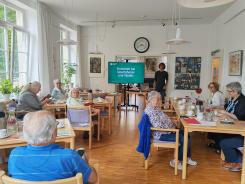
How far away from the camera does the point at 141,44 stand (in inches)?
299

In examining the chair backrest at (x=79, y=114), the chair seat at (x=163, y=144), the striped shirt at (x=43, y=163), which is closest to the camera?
the striped shirt at (x=43, y=163)

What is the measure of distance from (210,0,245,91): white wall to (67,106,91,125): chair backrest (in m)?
3.14

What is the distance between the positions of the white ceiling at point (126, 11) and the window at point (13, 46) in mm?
898

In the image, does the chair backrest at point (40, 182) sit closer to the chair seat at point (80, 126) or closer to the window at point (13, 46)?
the chair seat at point (80, 126)

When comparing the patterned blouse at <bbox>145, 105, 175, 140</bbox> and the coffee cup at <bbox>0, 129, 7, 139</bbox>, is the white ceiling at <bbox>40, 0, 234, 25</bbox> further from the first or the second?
the coffee cup at <bbox>0, 129, 7, 139</bbox>

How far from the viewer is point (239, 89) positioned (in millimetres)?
3193

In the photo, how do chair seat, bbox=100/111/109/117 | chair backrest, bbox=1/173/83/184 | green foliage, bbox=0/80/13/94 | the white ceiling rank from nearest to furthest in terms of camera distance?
chair backrest, bbox=1/173/83/184 < green foliage, bbox=0/80/13/94 < chair seat, bbox=100/111/109/117 < the white ceiling

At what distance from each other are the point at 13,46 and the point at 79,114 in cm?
234

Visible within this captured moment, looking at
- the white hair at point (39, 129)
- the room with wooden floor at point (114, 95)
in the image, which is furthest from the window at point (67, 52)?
the white hair at point (39, 129)

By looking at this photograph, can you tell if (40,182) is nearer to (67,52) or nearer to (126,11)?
(126,11)

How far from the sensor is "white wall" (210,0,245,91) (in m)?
→ 4.41

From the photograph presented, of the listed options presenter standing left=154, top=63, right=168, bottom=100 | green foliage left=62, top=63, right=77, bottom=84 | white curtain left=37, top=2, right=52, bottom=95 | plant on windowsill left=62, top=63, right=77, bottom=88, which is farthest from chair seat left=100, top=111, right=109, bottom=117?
presenter standing left=154, top=63, right=168, bottom=100

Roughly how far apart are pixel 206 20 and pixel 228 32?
1494 mm

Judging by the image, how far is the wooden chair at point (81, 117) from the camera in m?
3.60
